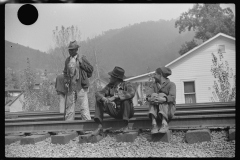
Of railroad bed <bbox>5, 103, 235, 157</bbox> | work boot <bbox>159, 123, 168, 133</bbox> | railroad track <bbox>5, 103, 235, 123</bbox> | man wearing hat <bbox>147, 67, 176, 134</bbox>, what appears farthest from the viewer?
railroad track <bbox>5, 103, 235, 123</bbox>

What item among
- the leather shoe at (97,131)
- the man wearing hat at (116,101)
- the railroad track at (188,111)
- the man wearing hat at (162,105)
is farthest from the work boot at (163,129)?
the railroad track at (188,111)

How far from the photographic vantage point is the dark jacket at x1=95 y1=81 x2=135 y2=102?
15.3 ft

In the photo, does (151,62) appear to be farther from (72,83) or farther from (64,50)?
(72,83)

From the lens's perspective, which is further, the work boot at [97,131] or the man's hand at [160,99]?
the work boot at [97,131]

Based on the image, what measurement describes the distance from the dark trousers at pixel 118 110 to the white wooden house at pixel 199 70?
12561 millimetres

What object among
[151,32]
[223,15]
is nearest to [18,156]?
[223,15]

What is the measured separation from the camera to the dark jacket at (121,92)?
184 inches

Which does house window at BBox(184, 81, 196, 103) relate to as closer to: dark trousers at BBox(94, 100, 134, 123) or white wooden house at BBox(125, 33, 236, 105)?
white wooden house at BBox(125, 33, 236, 105)

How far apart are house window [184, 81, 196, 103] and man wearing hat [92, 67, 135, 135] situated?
14.1 m

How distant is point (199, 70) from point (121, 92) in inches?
573

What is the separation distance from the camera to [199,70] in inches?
712

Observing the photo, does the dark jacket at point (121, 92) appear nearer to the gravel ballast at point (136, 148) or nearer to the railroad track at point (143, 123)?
the railroad track at point (143, 123)

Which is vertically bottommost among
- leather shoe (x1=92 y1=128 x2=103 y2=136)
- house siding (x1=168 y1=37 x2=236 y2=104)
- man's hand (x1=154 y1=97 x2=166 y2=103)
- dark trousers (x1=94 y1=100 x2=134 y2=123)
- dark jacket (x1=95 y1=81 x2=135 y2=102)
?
leather shoe (x1=92 y1=128 x2=103 y2=136)

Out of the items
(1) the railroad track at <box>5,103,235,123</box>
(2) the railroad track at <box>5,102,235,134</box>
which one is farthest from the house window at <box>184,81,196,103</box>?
(2) the railroad track at <box>5,102,235,134</box>
